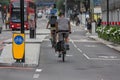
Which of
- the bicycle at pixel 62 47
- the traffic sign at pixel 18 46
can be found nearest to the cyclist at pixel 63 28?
the bicycle at pixel 62 47

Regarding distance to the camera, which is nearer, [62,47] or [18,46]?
[18,46]

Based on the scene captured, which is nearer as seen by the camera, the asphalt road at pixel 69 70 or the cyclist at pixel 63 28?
the asphalt road at pixel 69 70

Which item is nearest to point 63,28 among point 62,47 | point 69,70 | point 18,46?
point 62,47

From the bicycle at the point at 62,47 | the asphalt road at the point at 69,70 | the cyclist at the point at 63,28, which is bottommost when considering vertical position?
the asphalt road at the point at 69,70

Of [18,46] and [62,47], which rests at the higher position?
[18,46]

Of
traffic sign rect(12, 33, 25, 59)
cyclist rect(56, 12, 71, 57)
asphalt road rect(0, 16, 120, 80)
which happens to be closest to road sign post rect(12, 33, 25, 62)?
traffic sign rect(12, 33, 25, 59)

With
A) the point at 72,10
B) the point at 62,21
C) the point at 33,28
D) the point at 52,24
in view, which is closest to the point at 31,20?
the point at 33,28

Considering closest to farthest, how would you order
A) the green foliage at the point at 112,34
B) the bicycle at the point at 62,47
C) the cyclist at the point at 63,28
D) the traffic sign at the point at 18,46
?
the traffic sign at the point at 18,46 → the bicycle at the point at 62,47 → the cyclist at the point at 63,28 → the green foliage at the point at 112,34

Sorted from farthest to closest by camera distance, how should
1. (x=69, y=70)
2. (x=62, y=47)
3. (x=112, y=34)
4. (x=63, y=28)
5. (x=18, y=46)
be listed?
(x=112, y=34)
(x=63, y=28)
(x=62, y=47)
(x=18, y=46)
(x=69, y=70)

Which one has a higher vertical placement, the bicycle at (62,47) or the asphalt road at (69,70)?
the bicycle at (62,47)

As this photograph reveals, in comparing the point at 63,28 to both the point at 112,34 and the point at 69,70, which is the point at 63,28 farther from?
the point at 112,34

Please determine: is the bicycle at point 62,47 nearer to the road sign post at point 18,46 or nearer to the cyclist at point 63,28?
the cyclist at point 63,28

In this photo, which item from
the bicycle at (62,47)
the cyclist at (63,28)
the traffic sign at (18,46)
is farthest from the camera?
the cyclist at (63,28)

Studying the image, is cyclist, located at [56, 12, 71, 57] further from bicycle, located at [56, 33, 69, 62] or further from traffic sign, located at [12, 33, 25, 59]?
traffic sign, located at [12, 33, 25, 59]
